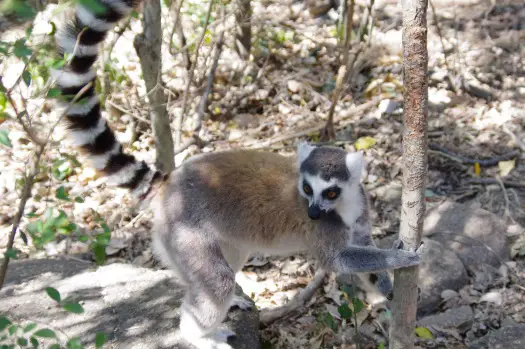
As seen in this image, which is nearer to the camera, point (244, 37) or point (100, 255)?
point (100, 255)

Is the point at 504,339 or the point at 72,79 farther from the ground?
the point at 72,79

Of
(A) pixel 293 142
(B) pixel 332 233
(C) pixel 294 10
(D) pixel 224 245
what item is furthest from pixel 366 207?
(C) pixel 294 10

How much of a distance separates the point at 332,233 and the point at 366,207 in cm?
44

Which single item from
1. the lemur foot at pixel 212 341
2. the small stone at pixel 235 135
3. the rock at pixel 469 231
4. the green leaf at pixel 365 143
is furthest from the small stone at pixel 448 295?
the small stone at pixel 235 135

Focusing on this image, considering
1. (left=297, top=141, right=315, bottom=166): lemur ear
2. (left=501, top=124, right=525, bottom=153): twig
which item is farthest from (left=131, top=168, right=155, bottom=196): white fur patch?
(left=501, top=124, right=525, bottom=153): twig

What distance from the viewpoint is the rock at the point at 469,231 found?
4.80 meters

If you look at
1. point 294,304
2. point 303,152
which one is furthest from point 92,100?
point 294,304

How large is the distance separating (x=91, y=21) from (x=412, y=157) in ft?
6.19

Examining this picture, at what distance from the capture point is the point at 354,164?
3648 millimetres

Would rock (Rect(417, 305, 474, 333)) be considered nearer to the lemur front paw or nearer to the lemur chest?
the lemur chest

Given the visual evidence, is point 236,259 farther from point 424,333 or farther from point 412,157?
point 412,157

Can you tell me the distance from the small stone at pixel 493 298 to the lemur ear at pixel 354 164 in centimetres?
171

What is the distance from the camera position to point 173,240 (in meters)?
3.66

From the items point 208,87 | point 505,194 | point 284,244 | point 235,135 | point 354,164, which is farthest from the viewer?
point 208,87
